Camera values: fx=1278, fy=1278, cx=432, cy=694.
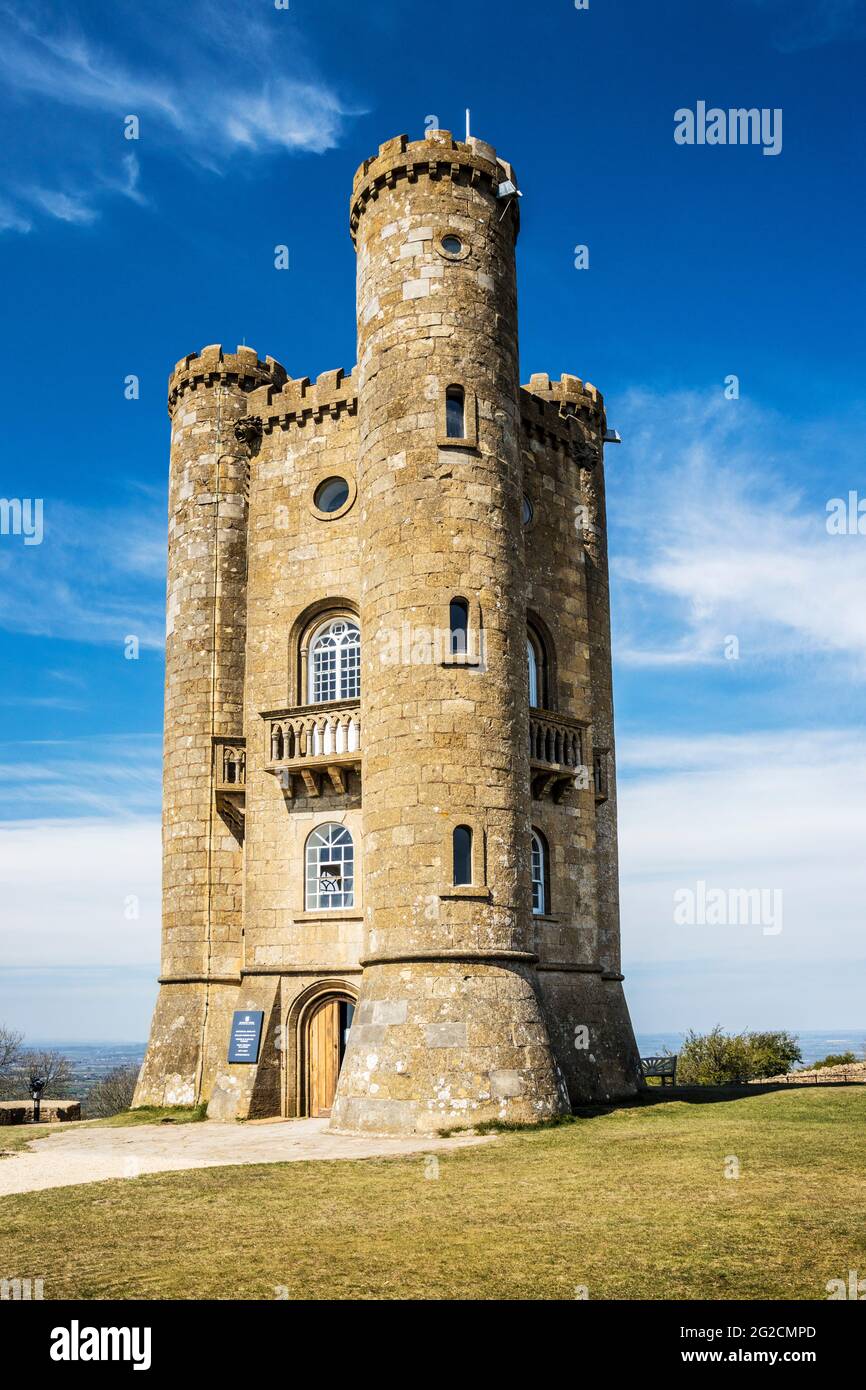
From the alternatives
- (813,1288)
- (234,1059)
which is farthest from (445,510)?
(813,1288)

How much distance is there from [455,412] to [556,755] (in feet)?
25.3

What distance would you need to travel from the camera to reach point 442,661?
22031 mm

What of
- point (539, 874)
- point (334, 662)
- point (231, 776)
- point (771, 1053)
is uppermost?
point (334, 662)

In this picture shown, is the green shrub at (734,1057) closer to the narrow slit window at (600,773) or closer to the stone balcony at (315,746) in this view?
the narrow slit window at (600,773)

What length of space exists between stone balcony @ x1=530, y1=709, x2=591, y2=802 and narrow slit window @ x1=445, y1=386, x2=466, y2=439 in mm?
6134

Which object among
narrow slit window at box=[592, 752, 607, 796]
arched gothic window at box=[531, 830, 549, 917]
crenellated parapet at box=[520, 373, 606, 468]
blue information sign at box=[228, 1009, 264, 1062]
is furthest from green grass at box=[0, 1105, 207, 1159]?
crenellated parapet at box=[520, 373, 606, 468]

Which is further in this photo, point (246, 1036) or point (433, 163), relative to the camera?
point (246, 1036)

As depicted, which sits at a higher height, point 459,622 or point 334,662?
point 334,662

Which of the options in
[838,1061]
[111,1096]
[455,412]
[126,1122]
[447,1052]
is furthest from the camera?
[111,1096]

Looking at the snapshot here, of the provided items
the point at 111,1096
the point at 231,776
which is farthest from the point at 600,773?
the point at 111,1096

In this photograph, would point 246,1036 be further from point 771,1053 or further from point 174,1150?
point 771,1053

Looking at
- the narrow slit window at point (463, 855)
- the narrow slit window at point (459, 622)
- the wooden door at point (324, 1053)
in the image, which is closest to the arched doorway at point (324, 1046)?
the wooden door at point (324, 1053)

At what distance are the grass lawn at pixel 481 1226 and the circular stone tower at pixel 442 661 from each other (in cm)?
295

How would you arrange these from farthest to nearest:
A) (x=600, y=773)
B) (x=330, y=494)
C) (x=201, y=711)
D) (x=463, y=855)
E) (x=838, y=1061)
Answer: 1. (x=838, y=1061)
2. (x=600, y=773)
3. (x=201, y=711)
4. (x=330, y=494)
5. (x=463, y=855)
